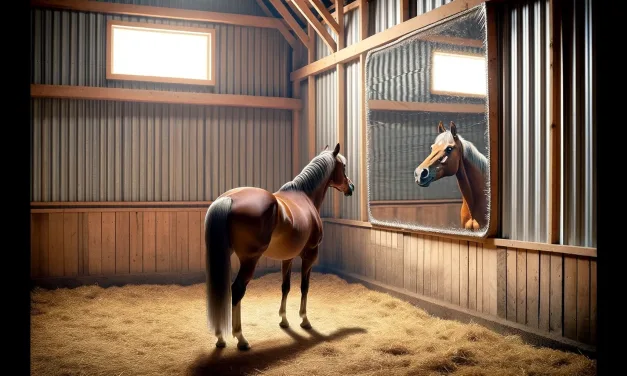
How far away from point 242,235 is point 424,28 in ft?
8.32

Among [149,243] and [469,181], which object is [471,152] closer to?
[469,181]

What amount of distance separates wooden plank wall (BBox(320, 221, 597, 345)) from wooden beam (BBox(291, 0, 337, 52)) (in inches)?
90.1

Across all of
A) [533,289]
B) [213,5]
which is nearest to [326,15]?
[213,5]

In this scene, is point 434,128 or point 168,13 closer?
point 434,128

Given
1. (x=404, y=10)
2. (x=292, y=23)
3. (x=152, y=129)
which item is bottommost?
(x=152, y=129)

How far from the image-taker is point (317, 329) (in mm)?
4551

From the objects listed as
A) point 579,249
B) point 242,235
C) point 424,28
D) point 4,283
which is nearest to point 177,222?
point 242,235

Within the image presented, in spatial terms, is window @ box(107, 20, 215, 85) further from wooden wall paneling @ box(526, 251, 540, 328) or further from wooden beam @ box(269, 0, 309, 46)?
wooden wall paneling @ box(526, 251, 540, 328)

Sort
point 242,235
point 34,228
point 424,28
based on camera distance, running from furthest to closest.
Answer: point 34,228
point 424,28
point 242,235

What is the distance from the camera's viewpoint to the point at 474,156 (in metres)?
4.30

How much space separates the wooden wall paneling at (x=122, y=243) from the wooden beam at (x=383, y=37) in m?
3.00

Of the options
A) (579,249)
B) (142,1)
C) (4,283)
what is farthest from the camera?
(142,1)

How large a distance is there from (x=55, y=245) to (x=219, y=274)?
12.4 feet

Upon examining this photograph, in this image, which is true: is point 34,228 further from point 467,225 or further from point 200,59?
point 467,225
